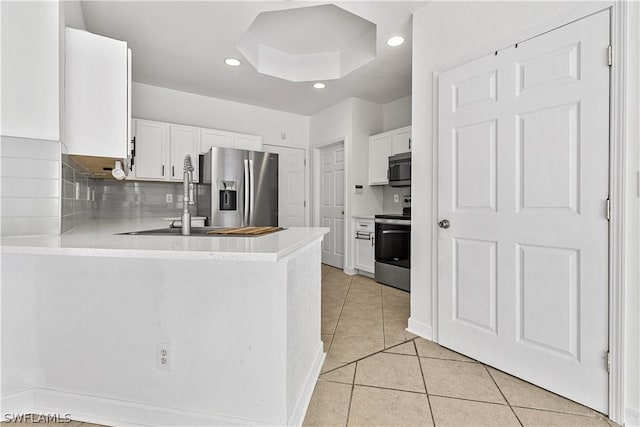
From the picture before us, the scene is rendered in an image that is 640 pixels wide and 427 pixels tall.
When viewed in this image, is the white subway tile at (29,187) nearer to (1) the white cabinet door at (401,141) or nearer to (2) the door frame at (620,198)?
(2) the door frame at (620,198)

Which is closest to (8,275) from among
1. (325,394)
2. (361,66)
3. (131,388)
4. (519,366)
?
(131,388)

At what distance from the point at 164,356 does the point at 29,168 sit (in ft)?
3.80

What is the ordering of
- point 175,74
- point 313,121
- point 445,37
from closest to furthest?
point 445,37 → point 175,74 → point 313,121

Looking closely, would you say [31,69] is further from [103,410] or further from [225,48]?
[225,48]

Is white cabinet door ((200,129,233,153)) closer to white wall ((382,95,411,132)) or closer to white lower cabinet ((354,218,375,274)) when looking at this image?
white lower cabinet ((354,218,375,274))

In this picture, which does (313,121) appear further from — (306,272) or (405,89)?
(306,272)

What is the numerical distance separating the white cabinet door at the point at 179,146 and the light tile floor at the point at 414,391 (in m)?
2.68

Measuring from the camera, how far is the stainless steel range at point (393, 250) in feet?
11.5

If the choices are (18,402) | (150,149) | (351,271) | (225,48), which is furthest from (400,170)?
(18,402)

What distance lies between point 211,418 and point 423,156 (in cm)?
204

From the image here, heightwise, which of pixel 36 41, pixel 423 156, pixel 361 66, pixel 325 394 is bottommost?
pixel 325 394

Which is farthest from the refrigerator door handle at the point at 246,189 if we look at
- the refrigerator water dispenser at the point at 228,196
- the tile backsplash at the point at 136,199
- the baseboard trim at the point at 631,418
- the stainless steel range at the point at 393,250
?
the baseboard trim at the point at 631,418

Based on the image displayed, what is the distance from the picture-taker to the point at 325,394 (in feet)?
5.15

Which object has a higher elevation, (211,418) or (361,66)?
(361,66)
